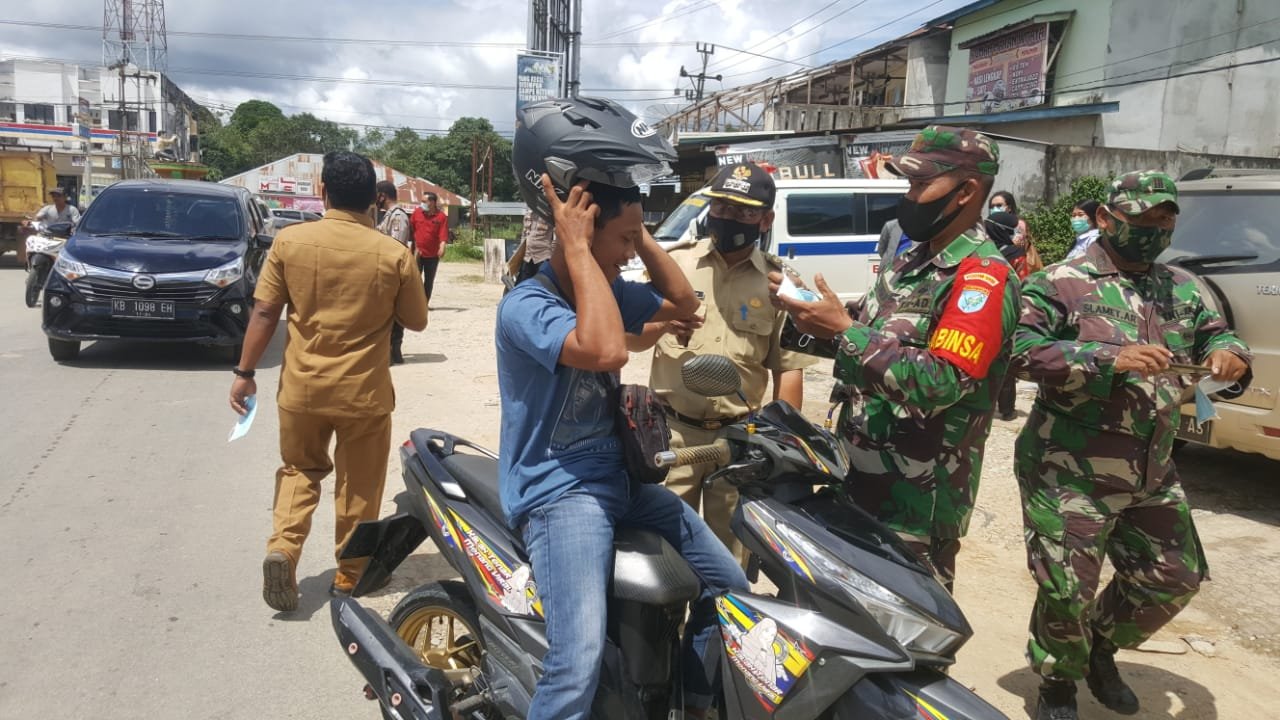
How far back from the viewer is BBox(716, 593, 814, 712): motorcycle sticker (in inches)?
79.5

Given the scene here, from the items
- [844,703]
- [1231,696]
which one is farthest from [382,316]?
[1231,696]

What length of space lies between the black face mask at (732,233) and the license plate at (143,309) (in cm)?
708

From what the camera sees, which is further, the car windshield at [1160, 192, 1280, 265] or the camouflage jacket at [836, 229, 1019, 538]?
the car windshield at [1160, 192, 1280, 265]

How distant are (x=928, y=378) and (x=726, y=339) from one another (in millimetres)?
1302

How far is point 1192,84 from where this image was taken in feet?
66.1

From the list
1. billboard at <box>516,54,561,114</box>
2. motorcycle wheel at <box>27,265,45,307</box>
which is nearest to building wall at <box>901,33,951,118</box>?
billboard at <box>516,54,561,114</box>

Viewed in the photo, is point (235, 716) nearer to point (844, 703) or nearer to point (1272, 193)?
point (844, 703)

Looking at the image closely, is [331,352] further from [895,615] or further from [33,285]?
[33,285]

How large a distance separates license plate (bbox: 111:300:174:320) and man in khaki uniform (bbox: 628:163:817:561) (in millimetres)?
6821

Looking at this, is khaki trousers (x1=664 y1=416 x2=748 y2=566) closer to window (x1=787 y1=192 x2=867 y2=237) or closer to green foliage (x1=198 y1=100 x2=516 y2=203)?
window (x1=787 y1=192 x2=867 y2=237)

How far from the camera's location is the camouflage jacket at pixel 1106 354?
3.05 m

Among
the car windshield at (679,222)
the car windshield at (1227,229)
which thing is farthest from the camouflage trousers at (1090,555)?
the car windshield at (679,222)

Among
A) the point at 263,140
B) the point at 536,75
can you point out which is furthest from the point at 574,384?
the point at 263,140

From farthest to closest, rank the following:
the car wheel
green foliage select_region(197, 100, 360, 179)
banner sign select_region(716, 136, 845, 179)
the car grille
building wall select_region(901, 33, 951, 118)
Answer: green foliage select_region(197, 100, 360, 179) < building wall select_region(901, 33, 951, 118) < banner sign select_region(716, 136, 845, 179) < the car wheel < the car grille
